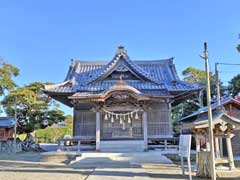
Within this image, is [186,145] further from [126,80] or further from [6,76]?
[6,76]

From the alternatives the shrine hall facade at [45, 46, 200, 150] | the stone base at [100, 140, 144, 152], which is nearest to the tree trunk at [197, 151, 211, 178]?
the shrine hall facade at [45, 46, 200, 150]

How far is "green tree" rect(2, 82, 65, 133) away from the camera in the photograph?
28539 millimetres

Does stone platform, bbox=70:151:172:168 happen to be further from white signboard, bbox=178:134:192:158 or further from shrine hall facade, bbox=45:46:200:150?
white signboard, bbox=178:134:192:158

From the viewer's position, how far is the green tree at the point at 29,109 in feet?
93.6

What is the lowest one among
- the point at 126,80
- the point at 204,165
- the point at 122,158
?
the point at 122,158

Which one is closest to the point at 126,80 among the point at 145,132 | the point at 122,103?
the point at 122,103

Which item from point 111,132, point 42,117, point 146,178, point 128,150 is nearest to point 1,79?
point 42,117

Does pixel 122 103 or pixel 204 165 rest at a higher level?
pixel 122 103

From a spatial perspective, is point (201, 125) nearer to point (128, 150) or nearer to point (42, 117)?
point (128, 150)

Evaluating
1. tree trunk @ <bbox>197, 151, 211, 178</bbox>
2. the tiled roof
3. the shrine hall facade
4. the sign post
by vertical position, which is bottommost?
tree trunk @ <bbox>197, 151, 211, 178</bbox>

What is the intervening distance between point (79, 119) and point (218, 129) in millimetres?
10302

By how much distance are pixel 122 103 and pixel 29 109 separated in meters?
15.5

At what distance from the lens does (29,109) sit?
29.4 metres

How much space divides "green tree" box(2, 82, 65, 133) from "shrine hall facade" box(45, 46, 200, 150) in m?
11.1
